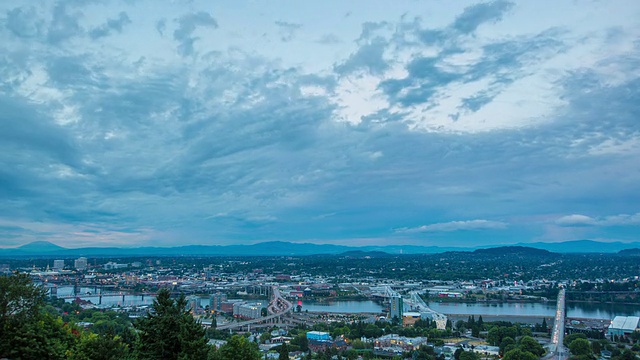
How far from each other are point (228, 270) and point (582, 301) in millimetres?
45560

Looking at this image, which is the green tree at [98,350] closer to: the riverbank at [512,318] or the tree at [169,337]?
the tree at [169,337]

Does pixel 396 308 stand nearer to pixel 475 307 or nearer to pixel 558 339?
pixel 558 339

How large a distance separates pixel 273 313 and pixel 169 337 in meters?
26.9

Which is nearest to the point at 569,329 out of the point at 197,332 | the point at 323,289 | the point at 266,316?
the point at 266,316

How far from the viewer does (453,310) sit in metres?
35.6

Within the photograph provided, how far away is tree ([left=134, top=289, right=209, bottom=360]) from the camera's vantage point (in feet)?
21.9

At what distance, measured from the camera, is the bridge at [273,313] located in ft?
87.8

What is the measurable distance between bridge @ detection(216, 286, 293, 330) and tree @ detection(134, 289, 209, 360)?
19.0 m

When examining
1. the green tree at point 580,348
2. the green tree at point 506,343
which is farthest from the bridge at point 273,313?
the green tree at point 580,348

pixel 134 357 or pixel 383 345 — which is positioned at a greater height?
pixel 134 357

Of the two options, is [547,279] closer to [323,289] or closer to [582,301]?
[582,301]

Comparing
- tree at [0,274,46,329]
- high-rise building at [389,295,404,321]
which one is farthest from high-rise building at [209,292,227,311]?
tree at [0,274,46,329]

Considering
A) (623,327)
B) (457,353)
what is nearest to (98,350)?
(457,353)

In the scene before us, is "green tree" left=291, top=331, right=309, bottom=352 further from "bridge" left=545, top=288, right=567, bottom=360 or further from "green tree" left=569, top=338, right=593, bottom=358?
"green tree" left=569, top=338, right=593, bottom=358
